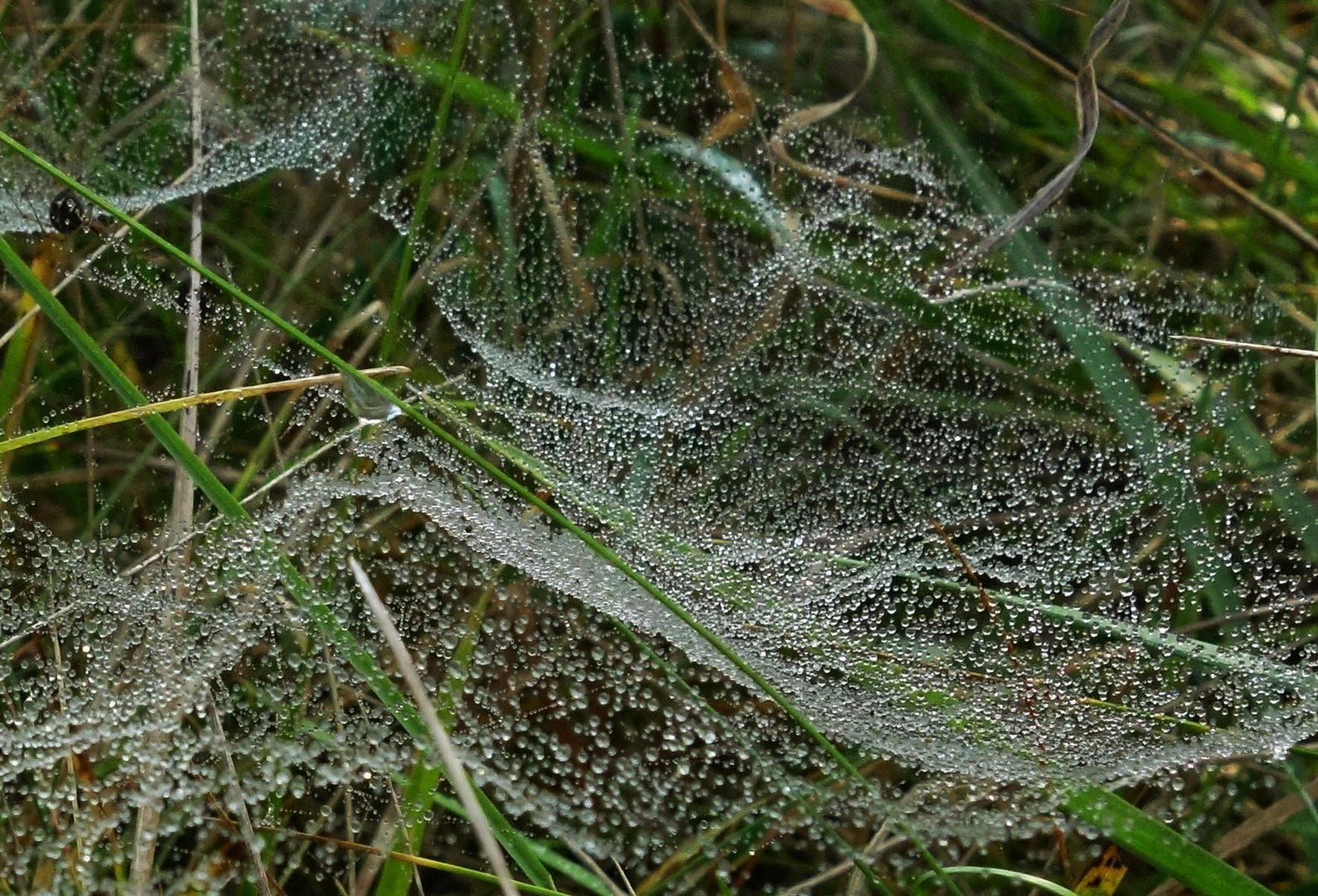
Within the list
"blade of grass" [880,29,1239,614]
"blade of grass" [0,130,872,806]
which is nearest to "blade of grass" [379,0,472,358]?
"blade of grass" [0,130,872,806]

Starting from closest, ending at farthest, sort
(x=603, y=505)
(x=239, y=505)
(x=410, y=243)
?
(x=239, y=505)
(x=603, y=505)
(x=410, y=243)

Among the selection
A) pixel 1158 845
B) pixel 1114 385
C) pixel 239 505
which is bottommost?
pixel 1158 845

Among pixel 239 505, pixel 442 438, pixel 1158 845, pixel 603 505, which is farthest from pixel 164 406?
pixel 1158 845

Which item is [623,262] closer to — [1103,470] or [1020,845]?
[1103,470]

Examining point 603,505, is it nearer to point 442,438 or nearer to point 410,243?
point 442,438

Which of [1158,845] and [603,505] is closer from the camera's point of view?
[1158,845]

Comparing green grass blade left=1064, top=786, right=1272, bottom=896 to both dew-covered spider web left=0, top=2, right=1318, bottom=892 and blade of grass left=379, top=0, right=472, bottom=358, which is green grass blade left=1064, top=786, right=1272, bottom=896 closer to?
dew-covered spider web left=0, top=2, right=1318, bottom=892

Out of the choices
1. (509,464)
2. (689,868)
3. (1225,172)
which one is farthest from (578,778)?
(1225,172)

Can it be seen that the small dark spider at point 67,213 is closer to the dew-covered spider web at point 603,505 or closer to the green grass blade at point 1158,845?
the dew-covered spider web at point 603,505
